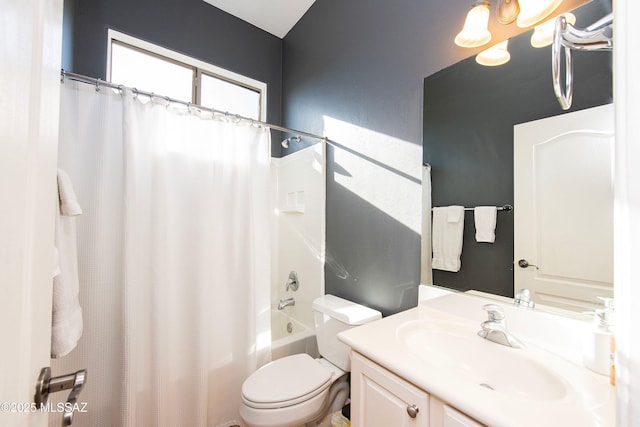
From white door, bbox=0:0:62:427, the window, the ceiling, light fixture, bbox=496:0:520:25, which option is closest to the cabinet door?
white door, bbox=0:0:62:427

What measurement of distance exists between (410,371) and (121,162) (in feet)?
5.07

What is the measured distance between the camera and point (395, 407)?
0.84 meters

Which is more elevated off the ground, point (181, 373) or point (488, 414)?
point (488, 414)

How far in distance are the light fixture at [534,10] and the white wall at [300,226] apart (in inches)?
49.2

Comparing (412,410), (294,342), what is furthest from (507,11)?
(294,342)

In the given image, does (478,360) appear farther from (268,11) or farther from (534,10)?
(268,11)

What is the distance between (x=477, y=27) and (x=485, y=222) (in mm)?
818

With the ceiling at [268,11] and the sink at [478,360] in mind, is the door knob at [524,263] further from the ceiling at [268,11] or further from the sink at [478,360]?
the ceiling at [268,11]

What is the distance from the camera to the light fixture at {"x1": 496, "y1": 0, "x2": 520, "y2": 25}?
1.07 meters

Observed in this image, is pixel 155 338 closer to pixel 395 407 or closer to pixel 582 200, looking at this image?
pixel 395 407

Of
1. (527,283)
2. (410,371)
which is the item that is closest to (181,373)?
(410,371)

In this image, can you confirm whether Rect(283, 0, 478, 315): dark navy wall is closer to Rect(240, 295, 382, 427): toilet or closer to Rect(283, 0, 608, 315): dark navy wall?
Rect(283, 0, 608, 315): dark navy wall

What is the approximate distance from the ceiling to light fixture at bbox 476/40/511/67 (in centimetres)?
159

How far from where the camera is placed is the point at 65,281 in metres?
0.95
